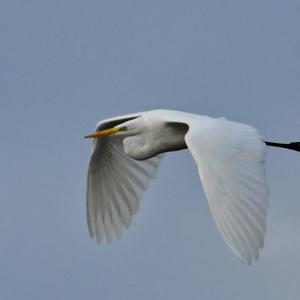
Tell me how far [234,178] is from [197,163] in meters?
0.57

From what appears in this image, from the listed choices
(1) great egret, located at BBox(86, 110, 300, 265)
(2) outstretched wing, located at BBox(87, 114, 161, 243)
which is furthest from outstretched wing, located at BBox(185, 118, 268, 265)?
(2) outstretched wing, located at BBox(87, 114, 161, 243)

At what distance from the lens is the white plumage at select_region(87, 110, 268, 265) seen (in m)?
12.2

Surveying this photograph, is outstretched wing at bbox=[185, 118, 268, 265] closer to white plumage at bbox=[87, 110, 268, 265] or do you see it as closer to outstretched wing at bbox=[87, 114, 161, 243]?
white plumage at bbox=[87, 110, 268, 265]

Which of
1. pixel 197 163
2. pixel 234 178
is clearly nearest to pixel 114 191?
pixel 197 163

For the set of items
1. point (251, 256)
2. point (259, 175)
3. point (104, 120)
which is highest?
point (104, 120)

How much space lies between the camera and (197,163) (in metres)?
13.2

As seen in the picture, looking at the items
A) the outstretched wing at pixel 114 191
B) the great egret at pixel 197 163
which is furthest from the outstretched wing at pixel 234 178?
the outstretched wing at pixel 114 191

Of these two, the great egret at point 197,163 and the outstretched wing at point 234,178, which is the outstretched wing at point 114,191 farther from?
the outstretched wing at point 234,178

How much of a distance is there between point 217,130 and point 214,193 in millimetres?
1448

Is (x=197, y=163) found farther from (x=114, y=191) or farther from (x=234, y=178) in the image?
(x=114, y=191)

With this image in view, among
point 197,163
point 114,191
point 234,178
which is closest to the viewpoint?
point 234,178

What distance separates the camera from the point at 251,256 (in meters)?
11.9

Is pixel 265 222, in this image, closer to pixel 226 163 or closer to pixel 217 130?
pixel 226 163

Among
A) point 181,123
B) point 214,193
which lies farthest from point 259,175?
point 181,123
